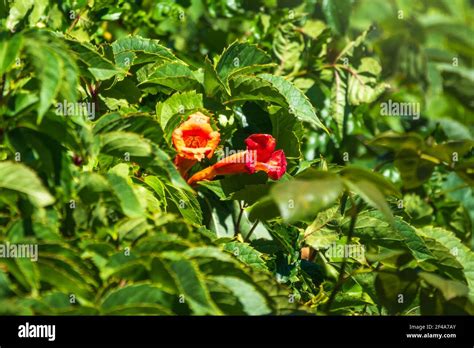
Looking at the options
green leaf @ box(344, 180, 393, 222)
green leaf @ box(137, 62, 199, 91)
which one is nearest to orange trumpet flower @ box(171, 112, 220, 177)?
green leaf @ box(137, 62, 199, 91)

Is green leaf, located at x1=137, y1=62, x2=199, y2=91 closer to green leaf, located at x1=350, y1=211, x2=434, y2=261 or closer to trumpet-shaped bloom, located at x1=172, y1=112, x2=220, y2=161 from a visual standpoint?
trumpet-shaped bloom, located at x1=172, y1=112, x2=220, y2=161

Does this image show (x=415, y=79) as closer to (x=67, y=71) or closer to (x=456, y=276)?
(x=456, y=276)

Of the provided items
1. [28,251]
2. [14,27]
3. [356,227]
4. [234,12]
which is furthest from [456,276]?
[234,12]

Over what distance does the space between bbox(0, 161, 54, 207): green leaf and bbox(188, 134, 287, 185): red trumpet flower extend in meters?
0.59

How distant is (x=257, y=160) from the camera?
7.23ft

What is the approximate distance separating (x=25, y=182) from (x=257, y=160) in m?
0.67

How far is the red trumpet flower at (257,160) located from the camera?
85.7 inches

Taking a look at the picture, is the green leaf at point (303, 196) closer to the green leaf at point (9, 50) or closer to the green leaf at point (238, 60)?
the green leaf at point (9, 50)

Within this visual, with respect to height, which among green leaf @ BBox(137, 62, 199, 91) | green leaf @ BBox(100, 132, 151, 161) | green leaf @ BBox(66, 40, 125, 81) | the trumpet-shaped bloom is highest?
green leaf @ BBox(137, 62, 199, 91)

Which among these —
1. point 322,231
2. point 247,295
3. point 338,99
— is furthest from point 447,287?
point 338,99

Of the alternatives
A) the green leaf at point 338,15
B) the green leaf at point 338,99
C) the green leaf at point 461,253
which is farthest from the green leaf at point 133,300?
the green leaf at point 338,15

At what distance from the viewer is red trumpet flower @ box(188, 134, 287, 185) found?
218 centimetres

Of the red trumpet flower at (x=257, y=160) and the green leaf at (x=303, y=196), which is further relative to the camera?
the red trumpet flower at (x=257, y=160)
